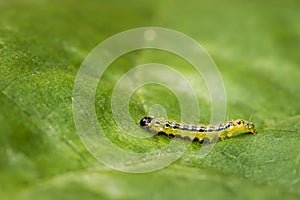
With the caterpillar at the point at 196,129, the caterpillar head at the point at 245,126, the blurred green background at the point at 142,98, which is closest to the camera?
the blurred green background at the point at 142,98

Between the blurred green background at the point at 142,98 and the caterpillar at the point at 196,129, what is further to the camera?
the caterpillar at the point at 196,129

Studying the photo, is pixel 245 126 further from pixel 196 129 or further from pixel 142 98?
pixel 142 98

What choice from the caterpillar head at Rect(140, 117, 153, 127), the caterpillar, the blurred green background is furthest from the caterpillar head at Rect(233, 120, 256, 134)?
the caterpillar head at Rect(140, 117, 153, 127)

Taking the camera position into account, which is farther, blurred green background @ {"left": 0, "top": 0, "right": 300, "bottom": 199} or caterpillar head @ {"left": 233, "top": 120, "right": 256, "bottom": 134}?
caterpillar head @ {"left": 233, "top": 120, "right": 256, "bottom": 134}

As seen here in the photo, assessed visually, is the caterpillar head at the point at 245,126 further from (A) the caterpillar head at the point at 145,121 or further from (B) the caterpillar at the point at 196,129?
(A) the caterpillar head at the point at 145,121

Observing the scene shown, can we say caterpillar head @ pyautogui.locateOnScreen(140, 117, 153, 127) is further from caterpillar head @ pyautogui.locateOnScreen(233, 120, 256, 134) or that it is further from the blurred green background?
caterpillar head @ pyautogui.locateOnScreen(233, 120, 256, 134)

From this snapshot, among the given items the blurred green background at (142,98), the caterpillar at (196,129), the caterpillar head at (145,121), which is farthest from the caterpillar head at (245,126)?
the caterpillar head at (145,121)

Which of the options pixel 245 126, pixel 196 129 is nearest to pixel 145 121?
pixel 196 129
